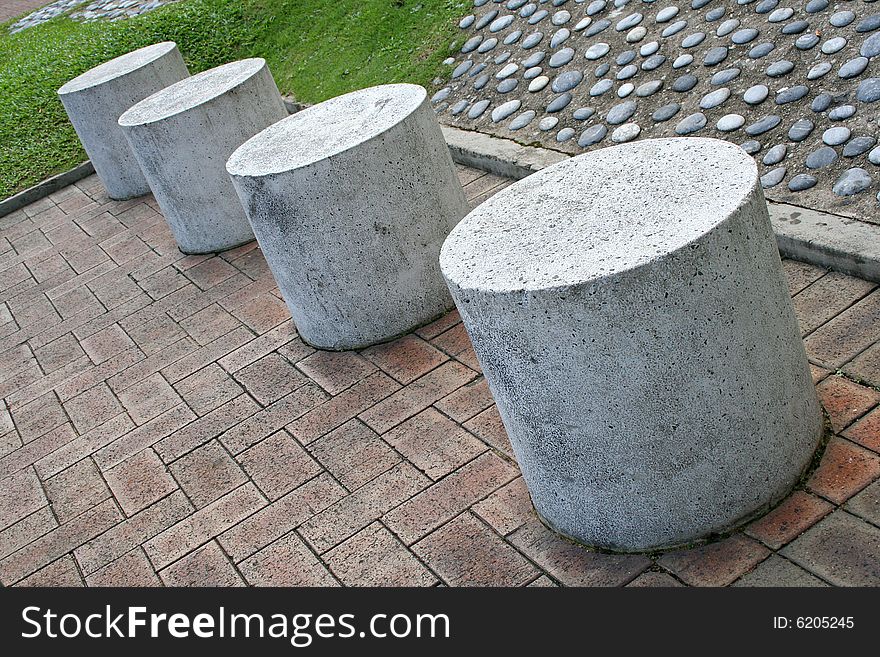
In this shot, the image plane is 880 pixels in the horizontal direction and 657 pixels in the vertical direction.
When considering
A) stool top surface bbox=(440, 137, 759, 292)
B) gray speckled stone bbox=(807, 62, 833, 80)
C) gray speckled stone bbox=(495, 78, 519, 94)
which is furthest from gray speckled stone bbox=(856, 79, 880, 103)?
gray speckled stone bbox=(495, 78, 519, 94)

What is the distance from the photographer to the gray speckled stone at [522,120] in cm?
645

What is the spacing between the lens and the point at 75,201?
8.59 metres

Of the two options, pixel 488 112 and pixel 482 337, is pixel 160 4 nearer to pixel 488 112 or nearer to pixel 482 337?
pixel 488 112

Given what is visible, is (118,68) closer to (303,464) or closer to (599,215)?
(303,464)

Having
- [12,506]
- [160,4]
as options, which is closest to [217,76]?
[12,506]

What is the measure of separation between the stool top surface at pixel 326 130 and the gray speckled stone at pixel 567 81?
1586mm

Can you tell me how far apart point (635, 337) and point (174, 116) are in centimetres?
421

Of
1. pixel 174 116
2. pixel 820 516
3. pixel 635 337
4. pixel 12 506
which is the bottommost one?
pixel 820 516

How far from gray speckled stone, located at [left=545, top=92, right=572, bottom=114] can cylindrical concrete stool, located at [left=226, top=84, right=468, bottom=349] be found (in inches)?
60.4

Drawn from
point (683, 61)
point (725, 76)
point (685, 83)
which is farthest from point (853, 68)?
point (683, 61)

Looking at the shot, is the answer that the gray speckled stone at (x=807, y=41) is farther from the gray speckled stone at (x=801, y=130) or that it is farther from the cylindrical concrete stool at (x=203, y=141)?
the cylindrical concrete stool at (x=203, y=141)

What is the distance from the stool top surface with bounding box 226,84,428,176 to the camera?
4664 millimetres

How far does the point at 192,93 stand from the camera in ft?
21.5

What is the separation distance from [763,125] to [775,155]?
262mm
